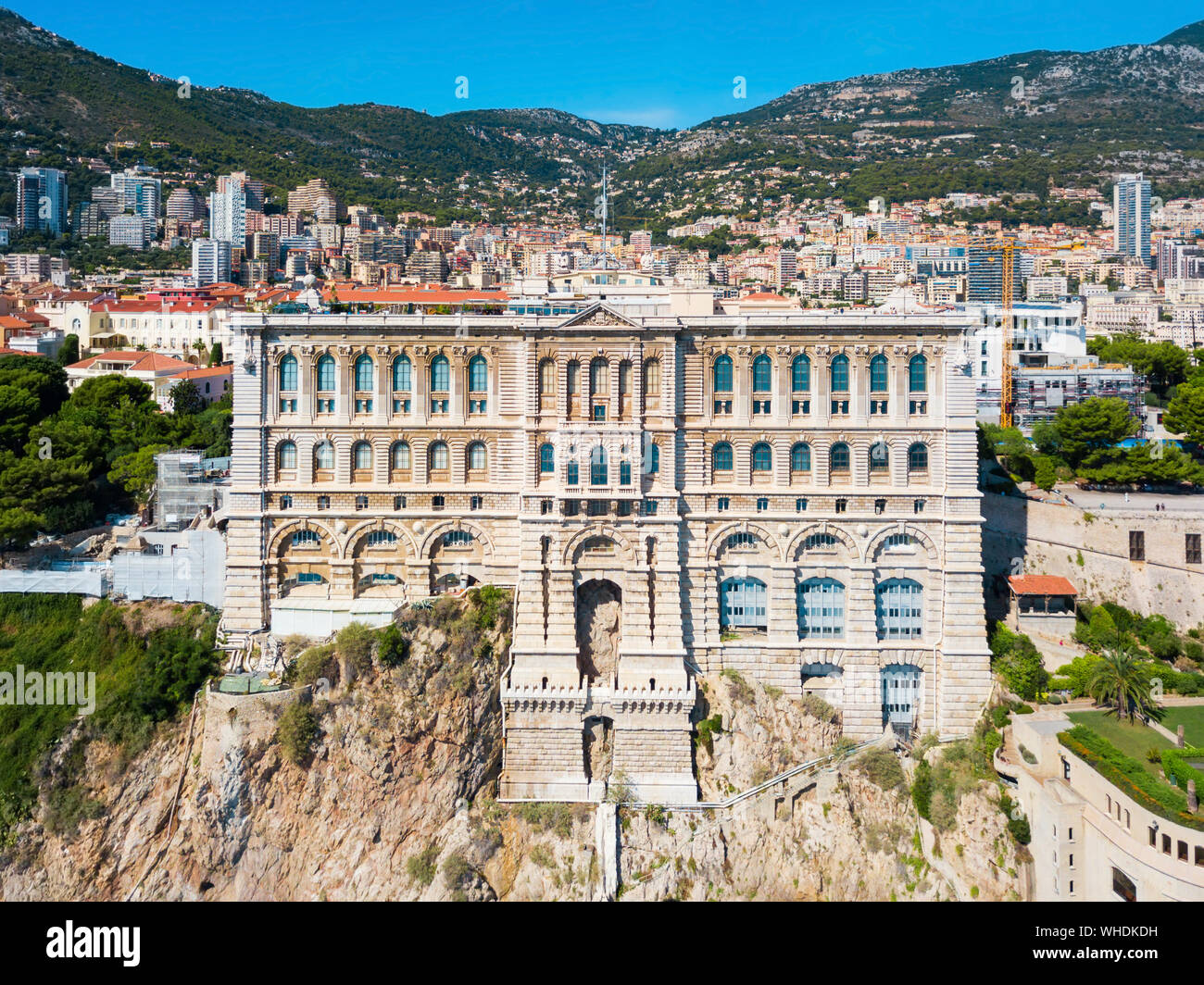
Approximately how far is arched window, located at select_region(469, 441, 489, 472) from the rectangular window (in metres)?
32.1

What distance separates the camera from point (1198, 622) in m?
53.2

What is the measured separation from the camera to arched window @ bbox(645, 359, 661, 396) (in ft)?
163

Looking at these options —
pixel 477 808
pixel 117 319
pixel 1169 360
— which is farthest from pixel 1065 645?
pixel 117 319

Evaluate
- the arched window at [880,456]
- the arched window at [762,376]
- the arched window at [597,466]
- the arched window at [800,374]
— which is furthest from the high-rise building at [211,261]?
the arched window at [880,456]

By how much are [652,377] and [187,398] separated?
1840 inches

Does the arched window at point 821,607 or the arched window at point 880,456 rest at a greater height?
the arched window at point 880,456

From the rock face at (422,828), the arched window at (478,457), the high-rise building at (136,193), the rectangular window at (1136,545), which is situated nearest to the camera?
the rock face at (422,828)

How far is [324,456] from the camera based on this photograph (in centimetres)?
5122

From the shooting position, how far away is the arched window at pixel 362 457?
168 feet

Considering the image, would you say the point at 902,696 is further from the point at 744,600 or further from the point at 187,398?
the point at 187,398

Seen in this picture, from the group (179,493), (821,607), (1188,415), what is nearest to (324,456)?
(179,493)

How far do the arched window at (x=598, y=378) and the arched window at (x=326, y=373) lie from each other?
1192 centimetres

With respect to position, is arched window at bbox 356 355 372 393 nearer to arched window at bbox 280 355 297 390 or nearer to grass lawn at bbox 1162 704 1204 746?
arched window at bbox 280 355 297 390

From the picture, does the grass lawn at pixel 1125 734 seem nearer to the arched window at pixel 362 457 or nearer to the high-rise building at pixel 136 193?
the arched window at pixel 362 457
